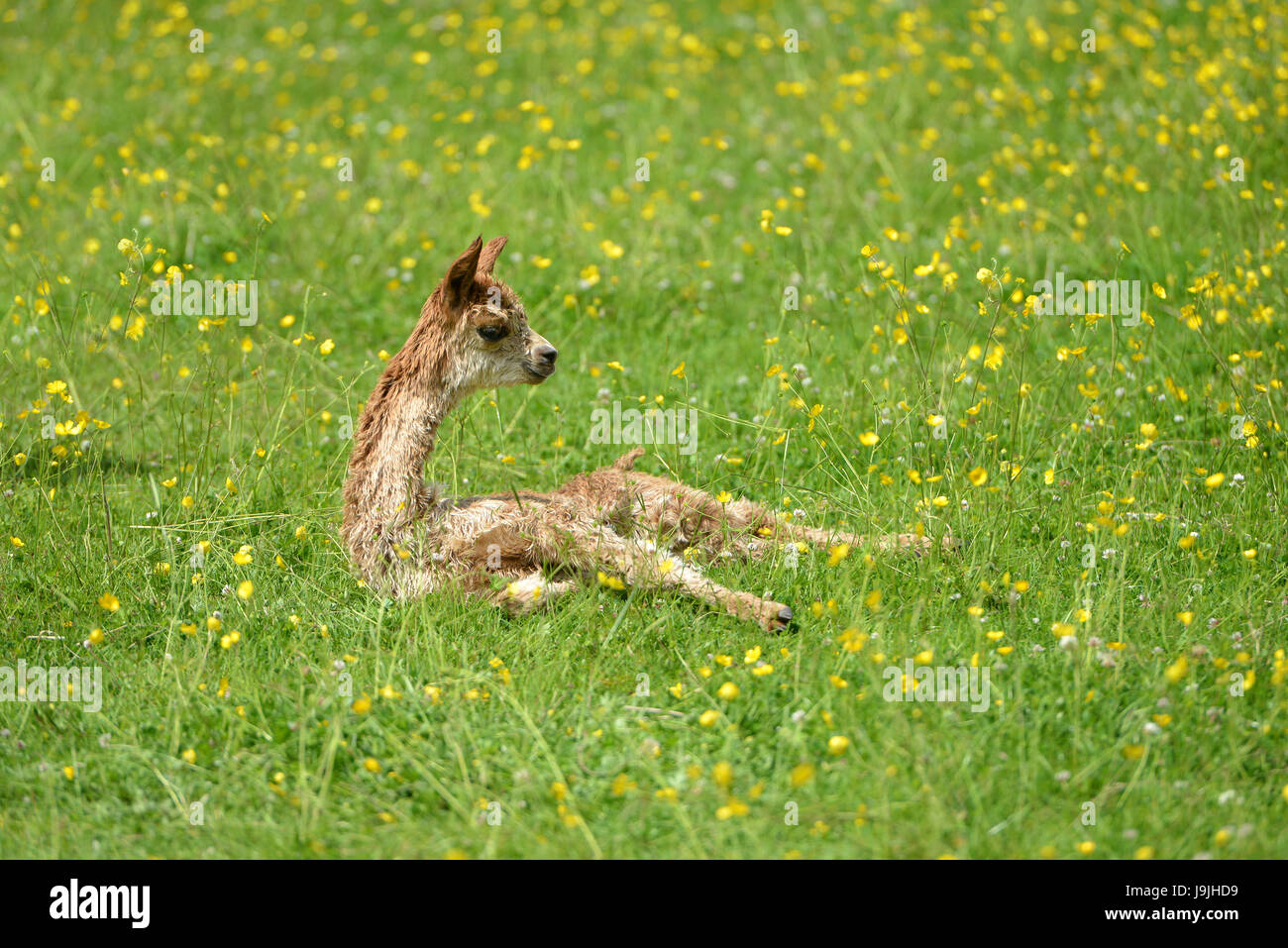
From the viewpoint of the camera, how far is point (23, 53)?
12.8 metres

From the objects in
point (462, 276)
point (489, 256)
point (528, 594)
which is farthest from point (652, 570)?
point (489, 256)

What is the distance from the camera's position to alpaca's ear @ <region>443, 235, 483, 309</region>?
5.64m

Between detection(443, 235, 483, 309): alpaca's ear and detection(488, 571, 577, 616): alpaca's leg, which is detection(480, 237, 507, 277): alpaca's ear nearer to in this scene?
detection(443, 235, 483, 309): alpaca's ear

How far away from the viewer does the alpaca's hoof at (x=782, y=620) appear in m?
5.40

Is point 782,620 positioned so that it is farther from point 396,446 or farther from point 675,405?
point 675,405

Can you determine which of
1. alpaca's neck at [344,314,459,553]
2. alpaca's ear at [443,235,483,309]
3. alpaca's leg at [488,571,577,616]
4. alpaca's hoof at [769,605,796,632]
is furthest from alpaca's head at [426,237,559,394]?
alpaca's hoof at [769,605,796,632]

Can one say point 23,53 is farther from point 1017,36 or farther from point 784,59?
point 1017,36

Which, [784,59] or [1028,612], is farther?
[784,59]

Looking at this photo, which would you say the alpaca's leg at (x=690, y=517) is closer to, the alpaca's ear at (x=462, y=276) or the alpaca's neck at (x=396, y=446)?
the alpaca's neck at (x=396, y=446)

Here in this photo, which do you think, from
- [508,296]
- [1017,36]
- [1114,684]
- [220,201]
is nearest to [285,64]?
[220,201]

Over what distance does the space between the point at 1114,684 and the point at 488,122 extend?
27.1 feet

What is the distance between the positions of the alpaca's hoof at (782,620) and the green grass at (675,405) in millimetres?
96

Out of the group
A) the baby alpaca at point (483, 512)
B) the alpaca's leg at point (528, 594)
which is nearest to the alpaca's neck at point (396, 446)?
the baby alpaca at point (483, 512)

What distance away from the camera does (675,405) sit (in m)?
7.17
